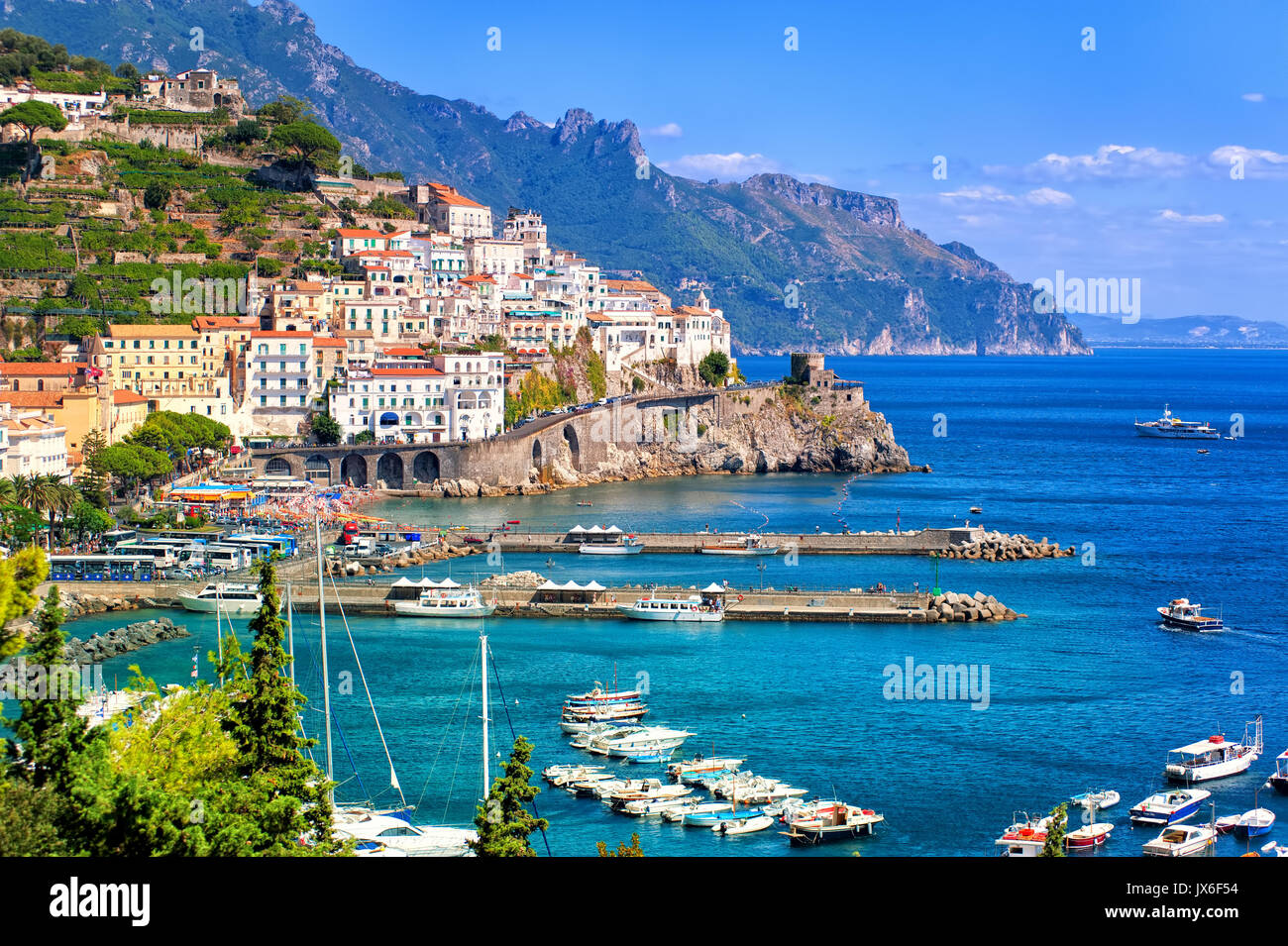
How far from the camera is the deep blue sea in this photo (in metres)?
25.4

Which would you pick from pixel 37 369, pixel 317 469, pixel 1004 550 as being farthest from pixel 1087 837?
pixel 37 369

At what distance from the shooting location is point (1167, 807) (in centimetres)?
2452

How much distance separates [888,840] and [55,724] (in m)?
14.1

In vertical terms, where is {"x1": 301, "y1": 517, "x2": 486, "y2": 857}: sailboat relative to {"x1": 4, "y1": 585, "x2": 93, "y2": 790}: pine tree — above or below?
below

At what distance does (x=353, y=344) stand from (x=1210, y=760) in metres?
51.1

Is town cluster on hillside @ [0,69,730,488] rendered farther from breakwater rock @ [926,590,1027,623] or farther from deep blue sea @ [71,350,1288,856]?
breakwater rock @ [926,590,1027,623]

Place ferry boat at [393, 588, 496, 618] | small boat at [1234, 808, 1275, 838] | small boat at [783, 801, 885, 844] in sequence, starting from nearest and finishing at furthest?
small boat at [783, 801, 885, 844]
small boat at [1234, 808, 1275, 838]
ferry boat at [393, 588, 496, 618]

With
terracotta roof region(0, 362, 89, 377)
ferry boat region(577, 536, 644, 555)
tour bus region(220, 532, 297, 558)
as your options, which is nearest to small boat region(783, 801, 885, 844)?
tour bus region(220, 532, 297, 558)

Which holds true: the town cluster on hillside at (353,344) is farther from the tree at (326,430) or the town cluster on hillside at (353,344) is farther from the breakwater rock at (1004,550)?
the breakwater rock at (1004,550)

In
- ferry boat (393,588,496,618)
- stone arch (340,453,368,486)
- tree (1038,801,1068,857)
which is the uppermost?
stone arch (340,453,368,486)

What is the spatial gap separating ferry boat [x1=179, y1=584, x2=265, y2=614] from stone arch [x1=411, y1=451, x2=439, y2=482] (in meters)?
25.1

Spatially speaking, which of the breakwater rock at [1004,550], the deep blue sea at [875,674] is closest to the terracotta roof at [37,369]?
the deep blue sea at [875,674]
